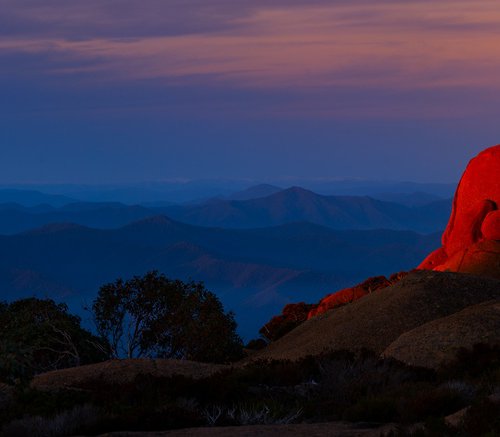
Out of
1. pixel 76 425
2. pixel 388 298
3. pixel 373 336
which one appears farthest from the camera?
pixel 388 298

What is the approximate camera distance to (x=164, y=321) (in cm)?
3497

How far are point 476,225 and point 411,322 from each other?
1743cm

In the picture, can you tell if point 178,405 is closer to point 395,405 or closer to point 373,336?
point 395,405

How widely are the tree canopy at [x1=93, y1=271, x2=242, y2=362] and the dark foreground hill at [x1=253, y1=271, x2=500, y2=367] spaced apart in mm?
1943

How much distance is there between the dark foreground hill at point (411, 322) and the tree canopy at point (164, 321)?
194cm

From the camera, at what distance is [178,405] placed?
1528 centimetres

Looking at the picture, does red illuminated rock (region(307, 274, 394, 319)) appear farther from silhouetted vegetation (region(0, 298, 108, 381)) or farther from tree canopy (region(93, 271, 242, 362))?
silhouetted vegetation (region(0, 298, 108, 381))

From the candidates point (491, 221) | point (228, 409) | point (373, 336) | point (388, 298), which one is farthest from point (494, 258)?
point (228, 409)

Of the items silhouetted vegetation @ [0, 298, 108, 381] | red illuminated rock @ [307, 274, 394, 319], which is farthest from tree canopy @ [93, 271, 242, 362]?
red illuminated rock @ [307, 274, 394, 319]

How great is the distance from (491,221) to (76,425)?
34903 mm

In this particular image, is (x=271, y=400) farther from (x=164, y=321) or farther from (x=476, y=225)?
(x=476, y=225)

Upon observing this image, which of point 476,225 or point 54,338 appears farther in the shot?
point 476,225

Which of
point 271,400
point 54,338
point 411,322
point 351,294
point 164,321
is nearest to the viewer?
point 271,400

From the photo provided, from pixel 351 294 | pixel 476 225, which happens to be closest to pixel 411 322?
pixel 351 294
